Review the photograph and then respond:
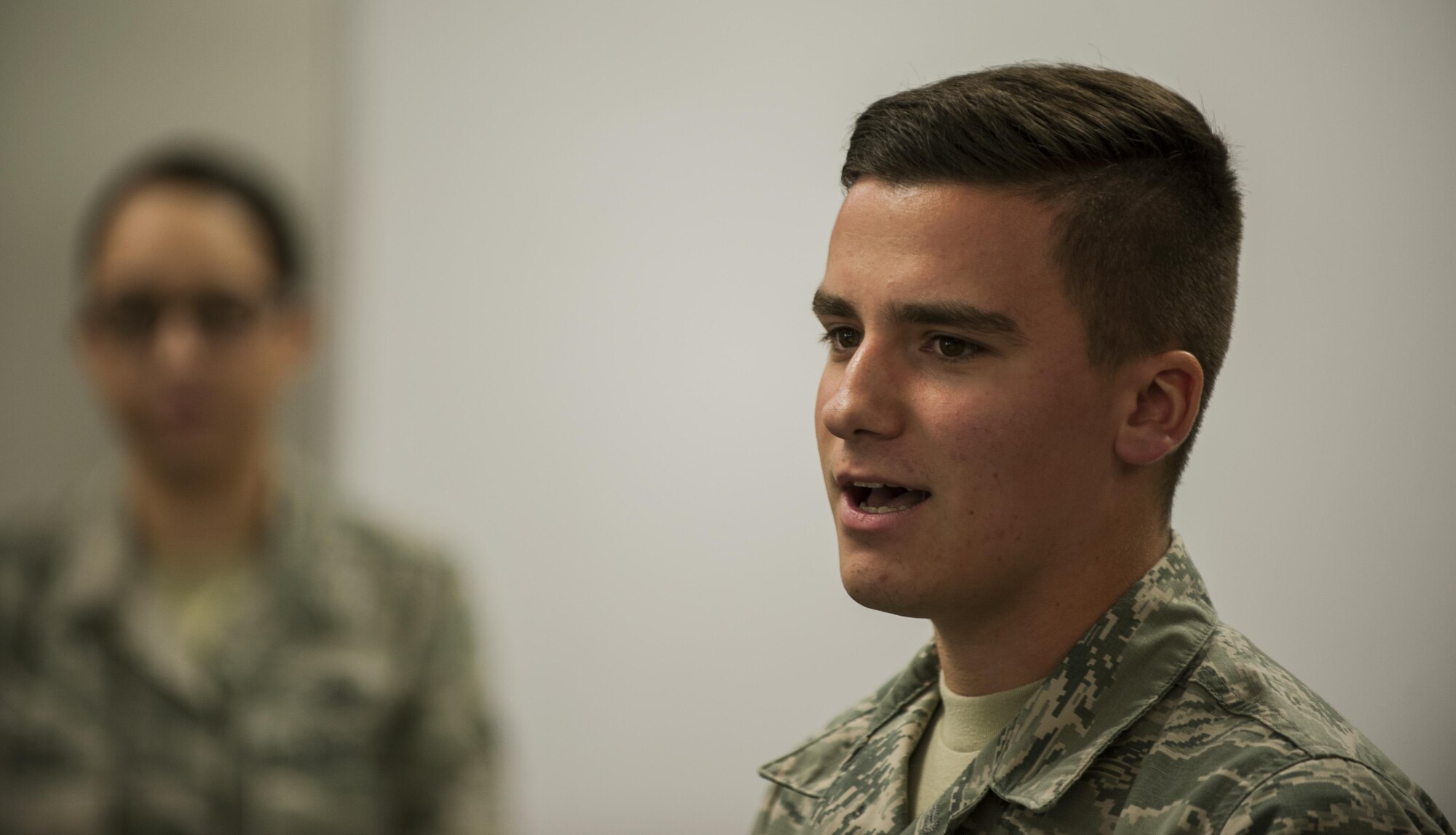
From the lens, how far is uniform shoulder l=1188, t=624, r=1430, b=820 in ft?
2.15

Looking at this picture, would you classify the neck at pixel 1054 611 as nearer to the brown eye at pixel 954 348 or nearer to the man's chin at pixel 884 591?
the man's chin at pixel 884 591

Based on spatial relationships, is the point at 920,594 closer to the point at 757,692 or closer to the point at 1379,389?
the point at 1379,389

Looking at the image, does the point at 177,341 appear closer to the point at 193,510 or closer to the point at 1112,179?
the point at 193,510

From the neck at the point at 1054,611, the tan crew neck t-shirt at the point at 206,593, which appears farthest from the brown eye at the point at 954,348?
the tan crew neck t-shirt at the point at 206,593

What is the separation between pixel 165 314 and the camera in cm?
181

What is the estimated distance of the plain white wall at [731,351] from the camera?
1.24 m

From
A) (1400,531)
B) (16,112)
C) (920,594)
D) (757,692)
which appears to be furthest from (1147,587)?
(16,112)

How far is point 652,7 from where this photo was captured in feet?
6.17

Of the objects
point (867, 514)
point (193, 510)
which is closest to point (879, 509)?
point (867, 514)

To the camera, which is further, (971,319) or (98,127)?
(98,127)

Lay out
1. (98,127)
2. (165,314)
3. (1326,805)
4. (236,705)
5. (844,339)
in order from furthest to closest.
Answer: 1. (98,127)
2. (165,314)
3. (236,705)
4. (844,339)
5. (1326,805)

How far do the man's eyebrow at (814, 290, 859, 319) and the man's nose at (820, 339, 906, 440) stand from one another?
0.12ft

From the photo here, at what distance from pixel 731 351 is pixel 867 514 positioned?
0.97m

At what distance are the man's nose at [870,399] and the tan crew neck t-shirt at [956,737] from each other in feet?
0.61
